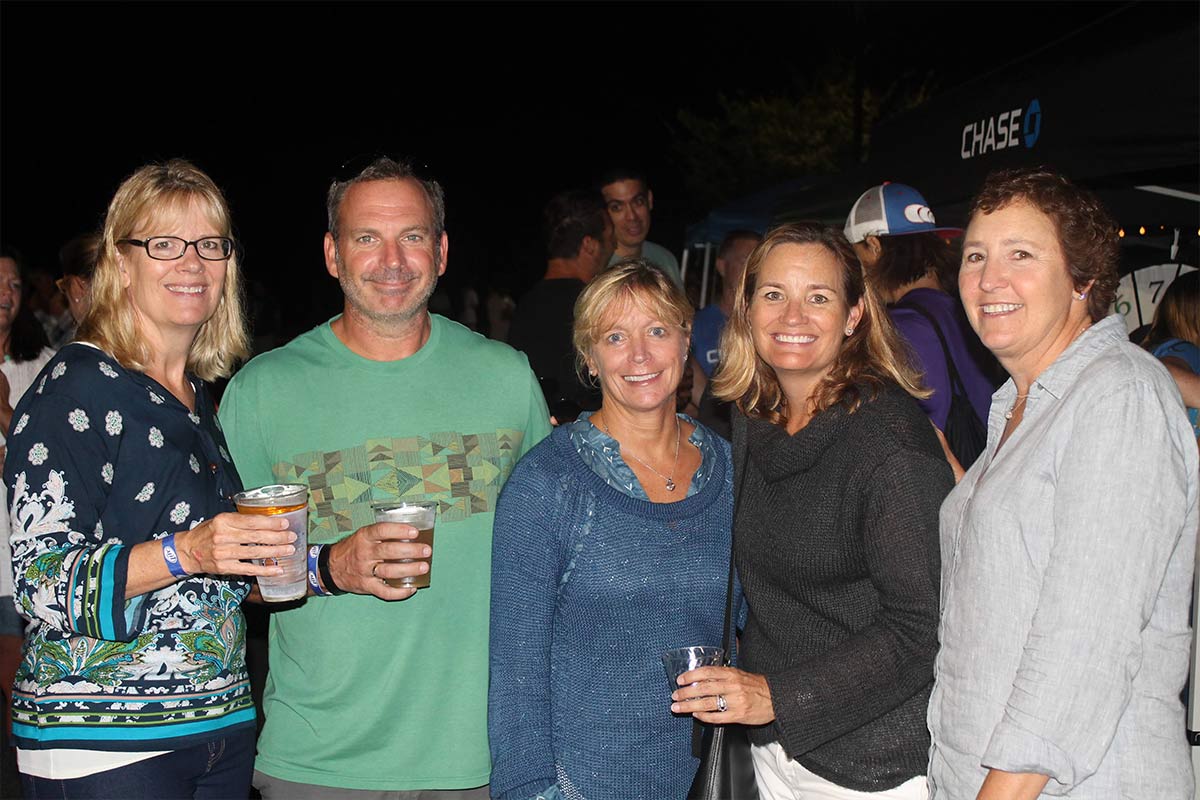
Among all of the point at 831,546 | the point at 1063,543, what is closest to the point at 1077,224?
A: the point at 1063,543

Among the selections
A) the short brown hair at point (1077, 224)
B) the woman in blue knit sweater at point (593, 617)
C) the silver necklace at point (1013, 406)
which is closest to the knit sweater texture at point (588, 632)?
the woman in blue knit sweater at point (593, 617)

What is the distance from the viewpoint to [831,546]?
243cm

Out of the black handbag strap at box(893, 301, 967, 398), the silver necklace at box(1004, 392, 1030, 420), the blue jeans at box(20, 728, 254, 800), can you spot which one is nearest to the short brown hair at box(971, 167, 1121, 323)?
the silver necklace at box(1004, 392, 1030, 420)

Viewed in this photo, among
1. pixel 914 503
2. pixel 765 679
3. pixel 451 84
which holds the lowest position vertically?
pixel 765 679

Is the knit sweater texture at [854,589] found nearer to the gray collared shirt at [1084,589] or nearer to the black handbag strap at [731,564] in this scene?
the black handbag strap at [731,564]

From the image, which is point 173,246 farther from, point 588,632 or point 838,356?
point 838,356

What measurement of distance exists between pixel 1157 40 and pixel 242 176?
2687 cm

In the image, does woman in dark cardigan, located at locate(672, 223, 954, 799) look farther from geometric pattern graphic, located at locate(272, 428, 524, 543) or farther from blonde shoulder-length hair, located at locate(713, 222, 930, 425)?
geometric pattern graphic, located at locate(272, 428, 524, 543)

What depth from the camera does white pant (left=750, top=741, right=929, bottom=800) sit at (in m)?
2.45

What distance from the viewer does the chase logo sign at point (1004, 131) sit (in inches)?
210

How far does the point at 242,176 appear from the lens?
28.0 metres

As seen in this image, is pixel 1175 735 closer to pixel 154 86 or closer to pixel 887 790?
pixel 887 790

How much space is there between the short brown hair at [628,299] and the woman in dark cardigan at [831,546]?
0.70 ft

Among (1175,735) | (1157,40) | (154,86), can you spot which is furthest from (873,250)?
(154,86)
